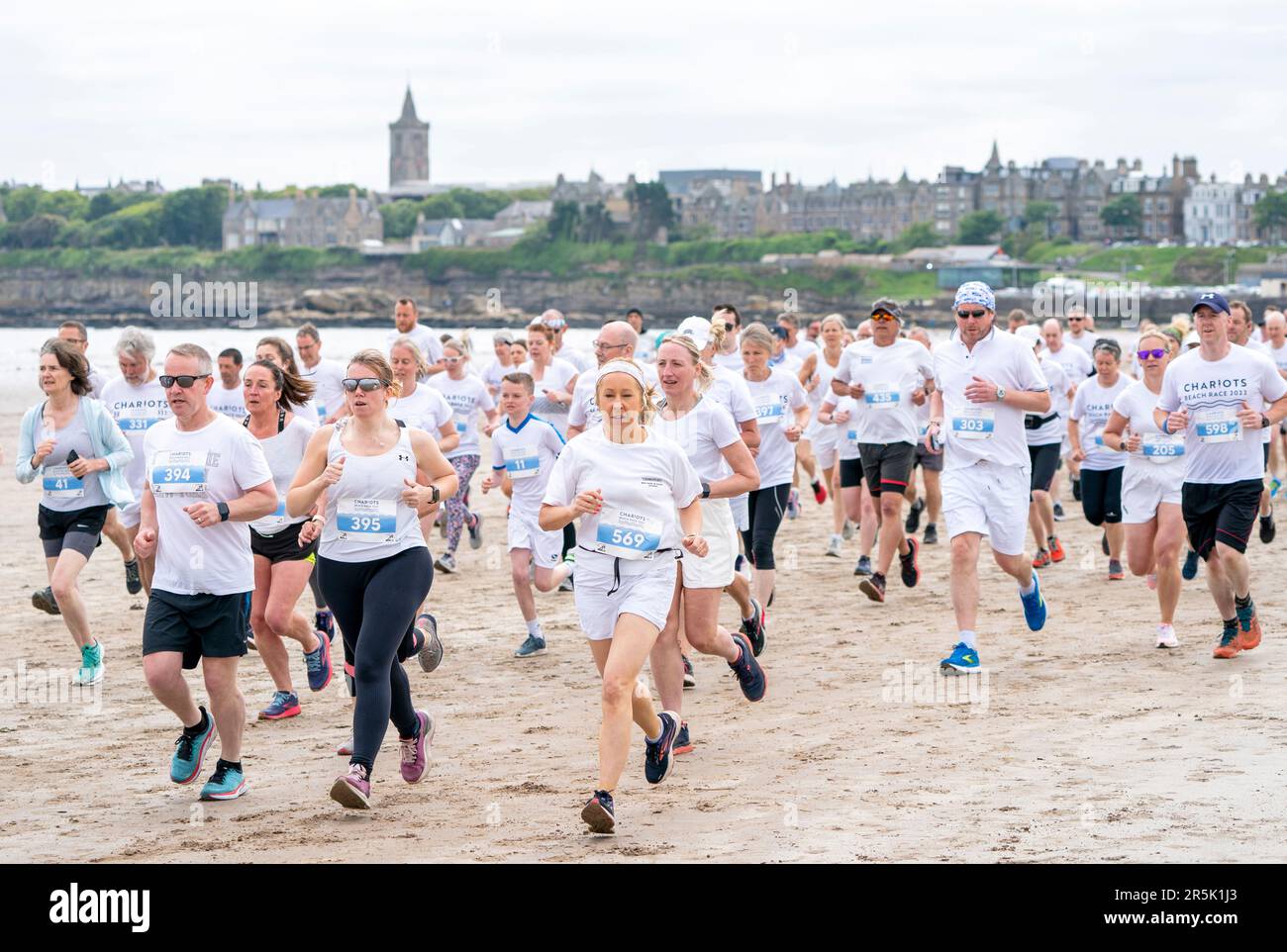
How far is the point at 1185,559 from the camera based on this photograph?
43.9 feet

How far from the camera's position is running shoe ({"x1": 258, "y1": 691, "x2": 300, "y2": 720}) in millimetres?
8812

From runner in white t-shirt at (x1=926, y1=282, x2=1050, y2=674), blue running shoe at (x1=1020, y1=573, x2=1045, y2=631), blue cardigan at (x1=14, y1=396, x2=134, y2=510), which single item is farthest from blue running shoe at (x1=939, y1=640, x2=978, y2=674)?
blue cardigan at (x1=14, y1=396, x2=134, y2=510)

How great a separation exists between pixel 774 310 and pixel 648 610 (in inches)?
5497

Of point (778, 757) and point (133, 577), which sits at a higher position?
point (133, 577)

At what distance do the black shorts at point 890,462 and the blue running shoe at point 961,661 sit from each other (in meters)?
2.92

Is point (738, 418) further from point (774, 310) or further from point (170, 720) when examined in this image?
point (774, 310)

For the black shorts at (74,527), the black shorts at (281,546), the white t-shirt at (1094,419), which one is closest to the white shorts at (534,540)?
the black shorts at (281,546)

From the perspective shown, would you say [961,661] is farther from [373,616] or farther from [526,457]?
[373,616]

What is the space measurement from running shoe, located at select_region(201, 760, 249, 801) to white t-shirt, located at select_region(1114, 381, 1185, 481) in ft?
19.0

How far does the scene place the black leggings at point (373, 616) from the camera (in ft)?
22.3

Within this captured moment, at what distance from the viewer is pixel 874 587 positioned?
12031 millimetres

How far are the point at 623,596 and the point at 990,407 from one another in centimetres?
368

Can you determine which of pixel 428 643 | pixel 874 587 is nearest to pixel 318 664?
pixel 428 643

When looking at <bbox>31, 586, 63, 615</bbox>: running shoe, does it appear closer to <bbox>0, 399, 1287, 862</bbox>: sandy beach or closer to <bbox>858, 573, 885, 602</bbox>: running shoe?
<bbox>0, 399, 1287, 862</bbox>: sandy beach
